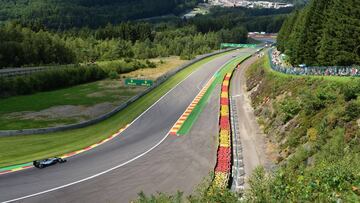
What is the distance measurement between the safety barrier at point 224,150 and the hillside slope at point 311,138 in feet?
14.6

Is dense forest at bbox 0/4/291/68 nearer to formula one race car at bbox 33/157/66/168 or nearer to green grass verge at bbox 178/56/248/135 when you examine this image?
green grass verge at bbox 178/56/248/135

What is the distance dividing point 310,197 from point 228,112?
48.4 meters

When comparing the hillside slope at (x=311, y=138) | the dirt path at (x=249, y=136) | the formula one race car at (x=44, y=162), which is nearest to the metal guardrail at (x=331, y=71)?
the hillside slope at (x=311, y=138)

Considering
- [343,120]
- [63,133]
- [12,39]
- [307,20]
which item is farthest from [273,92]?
[12,39]

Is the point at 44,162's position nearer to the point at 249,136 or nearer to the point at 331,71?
the point at 249,136

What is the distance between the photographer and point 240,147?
4916cm

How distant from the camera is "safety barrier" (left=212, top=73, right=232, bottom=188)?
34984mm

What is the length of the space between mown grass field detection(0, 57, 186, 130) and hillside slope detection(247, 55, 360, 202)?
93.0 feet

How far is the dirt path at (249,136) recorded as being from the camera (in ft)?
144

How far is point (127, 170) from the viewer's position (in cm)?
4069

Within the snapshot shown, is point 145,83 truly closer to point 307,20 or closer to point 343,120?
point 307,20

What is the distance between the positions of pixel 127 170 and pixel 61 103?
1543 inches

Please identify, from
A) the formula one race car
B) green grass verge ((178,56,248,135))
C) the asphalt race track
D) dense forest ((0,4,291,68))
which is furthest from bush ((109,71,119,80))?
the formula one race car

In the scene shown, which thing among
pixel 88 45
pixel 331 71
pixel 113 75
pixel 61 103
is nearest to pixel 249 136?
pixel 331 71
